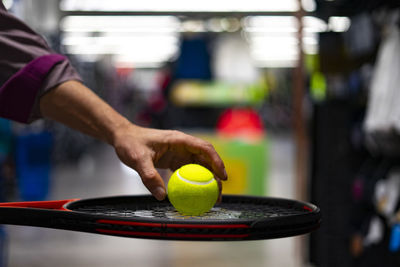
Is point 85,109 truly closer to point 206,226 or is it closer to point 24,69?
point 24,69

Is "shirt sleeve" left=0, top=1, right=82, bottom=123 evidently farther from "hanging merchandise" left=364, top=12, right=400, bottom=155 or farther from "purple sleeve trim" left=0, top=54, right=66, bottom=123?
"hanging merchandise" left=364, top=12, right=400, bottom=155

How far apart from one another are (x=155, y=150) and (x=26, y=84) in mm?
371

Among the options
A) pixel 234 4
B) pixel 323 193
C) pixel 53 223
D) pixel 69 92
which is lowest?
pixel 323 193

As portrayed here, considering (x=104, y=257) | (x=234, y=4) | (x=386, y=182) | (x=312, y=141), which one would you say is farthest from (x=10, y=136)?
(x=386, y=182)

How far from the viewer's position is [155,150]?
4.23 ft

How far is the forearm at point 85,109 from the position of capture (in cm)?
136

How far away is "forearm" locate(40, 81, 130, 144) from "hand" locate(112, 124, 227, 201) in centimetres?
3

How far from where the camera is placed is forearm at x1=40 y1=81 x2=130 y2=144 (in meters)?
1.36

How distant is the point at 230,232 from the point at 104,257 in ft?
10.1

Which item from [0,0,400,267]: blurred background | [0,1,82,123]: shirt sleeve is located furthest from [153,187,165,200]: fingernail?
[0,0,400,267]: blurred background

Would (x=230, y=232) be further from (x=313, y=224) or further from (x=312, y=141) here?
(x=312, y=141)

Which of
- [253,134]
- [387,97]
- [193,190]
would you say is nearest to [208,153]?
[193,190]

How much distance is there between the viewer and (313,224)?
3.50ft

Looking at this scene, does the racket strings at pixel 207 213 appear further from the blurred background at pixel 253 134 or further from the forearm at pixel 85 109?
the blurred background at pixel 253 134
